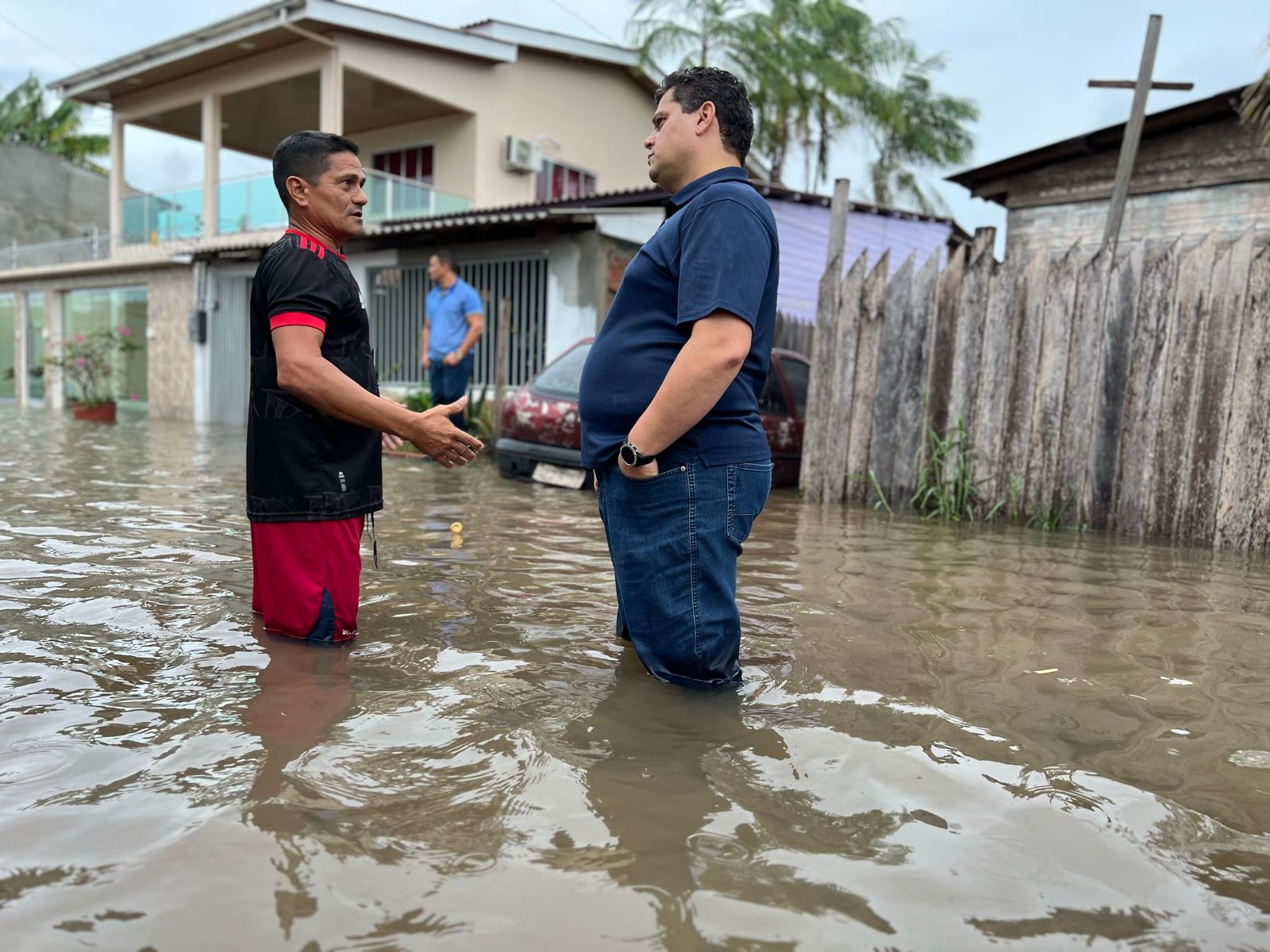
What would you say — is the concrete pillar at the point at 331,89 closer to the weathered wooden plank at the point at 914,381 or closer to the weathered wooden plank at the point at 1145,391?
the weathered wooden plank at the point at 914,381

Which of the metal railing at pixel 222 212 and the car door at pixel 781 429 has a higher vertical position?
the metal railing at pixel 222 212

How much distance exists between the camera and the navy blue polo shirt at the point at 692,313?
2443mm

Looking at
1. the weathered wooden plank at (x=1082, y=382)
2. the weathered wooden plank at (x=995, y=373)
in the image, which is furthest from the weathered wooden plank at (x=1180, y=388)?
the weathered wooden plank at (x=995, y=373)

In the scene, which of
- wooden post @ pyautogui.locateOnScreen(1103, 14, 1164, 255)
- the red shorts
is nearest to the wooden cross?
wooden post @ pyautogui.locateOnScreen(1103, 14, 1164, 255)

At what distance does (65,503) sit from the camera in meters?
6.18

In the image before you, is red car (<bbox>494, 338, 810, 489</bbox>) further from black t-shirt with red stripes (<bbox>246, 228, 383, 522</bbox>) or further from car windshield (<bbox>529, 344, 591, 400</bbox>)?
black t-shirt with red stripes (<bbox>246, 228, 383, 522</bbox>)

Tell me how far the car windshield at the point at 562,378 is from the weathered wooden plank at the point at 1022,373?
3.27m

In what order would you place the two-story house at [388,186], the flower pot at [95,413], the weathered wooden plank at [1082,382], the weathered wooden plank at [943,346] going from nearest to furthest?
the weathered wooden plank at [1082,382] → the weathered wooden plank at [943,346] → the two-story house at [388,186] → the flower pot at [95,413]

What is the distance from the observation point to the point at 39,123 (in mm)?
33719

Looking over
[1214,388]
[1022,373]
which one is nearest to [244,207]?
[1022,373]

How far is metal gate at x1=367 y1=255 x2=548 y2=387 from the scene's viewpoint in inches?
547

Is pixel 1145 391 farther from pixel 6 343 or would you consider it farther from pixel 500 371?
pixel 6 343

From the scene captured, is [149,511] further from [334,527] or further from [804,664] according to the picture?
[804,664]

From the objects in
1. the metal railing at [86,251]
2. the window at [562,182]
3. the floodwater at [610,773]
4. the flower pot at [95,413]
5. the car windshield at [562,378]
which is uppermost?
the window at [562,182]
